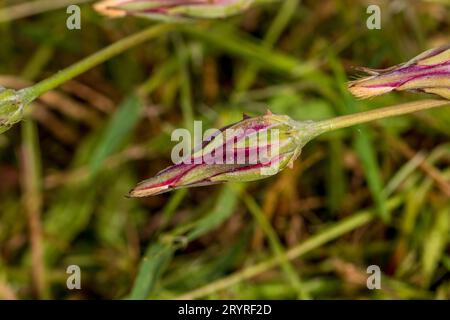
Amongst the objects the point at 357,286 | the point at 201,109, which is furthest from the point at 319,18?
the point at 357,286

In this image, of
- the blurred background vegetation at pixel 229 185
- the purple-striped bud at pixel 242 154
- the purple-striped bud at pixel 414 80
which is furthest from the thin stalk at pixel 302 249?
the purple-striped bud at pixel 414 80

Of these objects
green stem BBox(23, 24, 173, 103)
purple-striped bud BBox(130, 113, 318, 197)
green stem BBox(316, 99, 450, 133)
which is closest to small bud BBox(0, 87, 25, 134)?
green stem BBox(23, 24, 173, 103)

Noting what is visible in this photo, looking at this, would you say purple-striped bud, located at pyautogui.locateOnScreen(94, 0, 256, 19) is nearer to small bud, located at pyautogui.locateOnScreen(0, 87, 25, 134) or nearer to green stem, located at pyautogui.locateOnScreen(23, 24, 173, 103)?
green stem, located at pyautogui.locateOnScreen(23, 24, 173, 103)

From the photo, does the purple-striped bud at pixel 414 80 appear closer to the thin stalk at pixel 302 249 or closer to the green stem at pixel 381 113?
the green stem at pixel 381 113

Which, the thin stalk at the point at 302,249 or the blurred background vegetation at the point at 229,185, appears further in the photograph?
the blurred background vegetation at the point at 229,185
